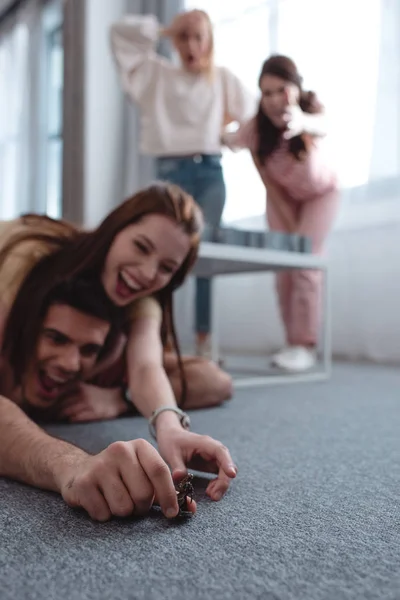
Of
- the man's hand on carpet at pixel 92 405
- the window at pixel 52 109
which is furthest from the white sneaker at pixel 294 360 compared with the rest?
the window at pixel 52 109

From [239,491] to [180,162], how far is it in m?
1.61

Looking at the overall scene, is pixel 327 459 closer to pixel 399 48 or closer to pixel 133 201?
pixel 133 201

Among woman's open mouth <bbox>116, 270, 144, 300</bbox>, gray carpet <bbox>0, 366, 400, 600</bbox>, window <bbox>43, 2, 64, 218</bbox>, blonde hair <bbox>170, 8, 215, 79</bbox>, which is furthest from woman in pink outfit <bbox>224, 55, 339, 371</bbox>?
window <bbox>43, 2, 64, 218</bbox>

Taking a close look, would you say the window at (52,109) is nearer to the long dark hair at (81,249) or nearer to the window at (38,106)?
the window at (38,106)

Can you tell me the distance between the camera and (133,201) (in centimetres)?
101

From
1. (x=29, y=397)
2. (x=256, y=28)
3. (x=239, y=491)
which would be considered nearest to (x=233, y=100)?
(x=256, y=28)

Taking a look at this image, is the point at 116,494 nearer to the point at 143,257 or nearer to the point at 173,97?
the point at 143,257

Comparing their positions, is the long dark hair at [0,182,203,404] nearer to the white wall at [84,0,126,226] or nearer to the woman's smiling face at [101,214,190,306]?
the woman's smiling face at [101,214,190,306]

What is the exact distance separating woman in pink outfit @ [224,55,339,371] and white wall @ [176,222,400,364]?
0.32 metres

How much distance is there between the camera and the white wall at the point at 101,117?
3.43 meters

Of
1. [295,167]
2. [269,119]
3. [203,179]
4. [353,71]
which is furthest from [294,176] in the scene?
[353,71]

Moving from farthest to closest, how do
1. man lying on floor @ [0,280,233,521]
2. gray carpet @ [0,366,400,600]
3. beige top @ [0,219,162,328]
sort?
beige top @ [0,219,162,328]
man lying on floor @ [0,280,233,521]
gray carpet @ [0,366,400,600]

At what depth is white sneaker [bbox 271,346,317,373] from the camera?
201 cm

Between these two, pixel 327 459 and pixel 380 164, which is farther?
pixel 380 164
